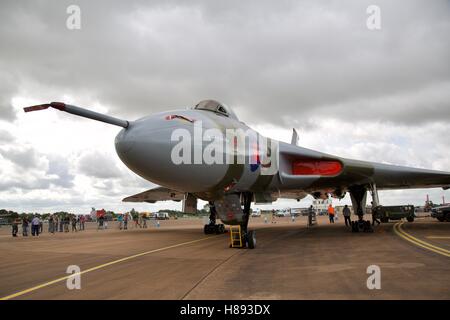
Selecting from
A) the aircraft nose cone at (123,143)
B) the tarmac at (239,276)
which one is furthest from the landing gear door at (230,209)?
the aircraft nose cone at (123,143)

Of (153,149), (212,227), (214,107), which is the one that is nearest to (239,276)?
(153,149)

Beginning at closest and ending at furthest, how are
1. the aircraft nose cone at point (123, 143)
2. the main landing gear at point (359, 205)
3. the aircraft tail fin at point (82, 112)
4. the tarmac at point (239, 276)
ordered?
the tarmac at point (239, 276)
the aircraft tail fin at point (82, 112)
the aircraft nose cone at point (123, 143)
the main landing gear at point (359, 205)

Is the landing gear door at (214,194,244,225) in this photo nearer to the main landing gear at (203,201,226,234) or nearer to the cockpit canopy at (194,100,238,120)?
the cockpit canopy at (194,100,238,120)

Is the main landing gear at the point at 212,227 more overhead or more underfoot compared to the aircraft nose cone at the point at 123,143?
more underfoot

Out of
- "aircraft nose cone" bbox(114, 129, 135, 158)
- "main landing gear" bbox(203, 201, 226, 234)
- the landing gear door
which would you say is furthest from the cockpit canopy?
"main landing gear" bbox(203, 201, 226, 234)

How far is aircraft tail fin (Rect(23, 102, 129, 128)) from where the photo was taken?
5.96 metres

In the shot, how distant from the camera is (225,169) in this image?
340 inches

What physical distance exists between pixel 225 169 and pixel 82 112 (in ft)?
11.5

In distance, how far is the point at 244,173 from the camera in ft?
31.3

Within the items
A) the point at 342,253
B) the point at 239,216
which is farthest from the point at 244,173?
the point at 342,253

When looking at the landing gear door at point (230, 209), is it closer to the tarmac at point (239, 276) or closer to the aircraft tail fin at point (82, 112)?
the tarmac at point (239, 276)

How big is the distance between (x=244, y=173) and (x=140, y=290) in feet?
16.9

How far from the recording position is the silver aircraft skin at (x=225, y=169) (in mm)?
7023
